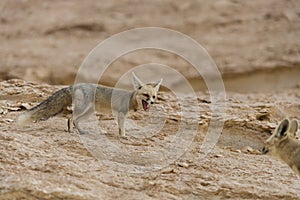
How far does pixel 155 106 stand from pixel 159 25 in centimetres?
399

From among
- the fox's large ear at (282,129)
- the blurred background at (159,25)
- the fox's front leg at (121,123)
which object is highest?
the blurred background at (159,25)

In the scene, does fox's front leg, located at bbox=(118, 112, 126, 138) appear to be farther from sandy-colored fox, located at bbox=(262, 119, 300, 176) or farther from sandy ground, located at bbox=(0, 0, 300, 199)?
sandy-colored fox, located at bbox=(262, 119, 300, 176)

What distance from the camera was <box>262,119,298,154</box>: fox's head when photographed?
436 cm

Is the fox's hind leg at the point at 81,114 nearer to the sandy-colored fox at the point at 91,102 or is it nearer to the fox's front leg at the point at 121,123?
the sandy-colored fox at the point at 91,102

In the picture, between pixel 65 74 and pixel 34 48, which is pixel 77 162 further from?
pixel 34 48

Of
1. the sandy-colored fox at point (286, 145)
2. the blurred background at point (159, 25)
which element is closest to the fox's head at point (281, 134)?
the sandy-colored fox at point (286, 145)

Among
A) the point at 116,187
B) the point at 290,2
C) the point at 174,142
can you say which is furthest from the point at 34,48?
the point at 116,187

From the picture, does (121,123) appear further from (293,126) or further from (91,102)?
(293,126)

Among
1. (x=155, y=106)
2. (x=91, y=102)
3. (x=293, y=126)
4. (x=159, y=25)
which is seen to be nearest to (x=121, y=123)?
(x=91, y=102)

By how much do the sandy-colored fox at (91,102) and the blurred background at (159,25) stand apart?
3.92 m

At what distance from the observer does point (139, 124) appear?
563cm

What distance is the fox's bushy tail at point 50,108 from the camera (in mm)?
4910

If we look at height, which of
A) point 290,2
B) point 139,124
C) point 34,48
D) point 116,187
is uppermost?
point 290,2

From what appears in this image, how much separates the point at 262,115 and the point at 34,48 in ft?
14.8
